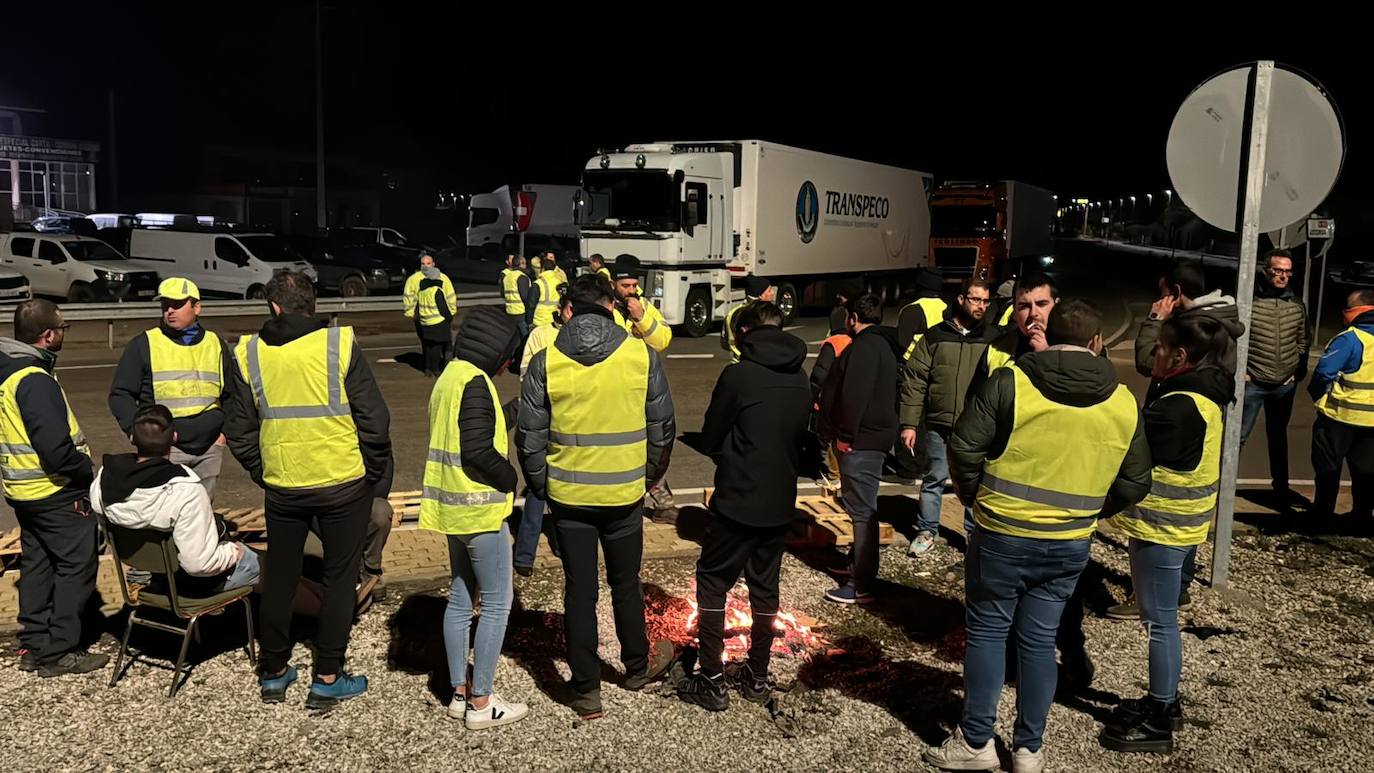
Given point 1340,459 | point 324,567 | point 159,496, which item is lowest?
point 324,567

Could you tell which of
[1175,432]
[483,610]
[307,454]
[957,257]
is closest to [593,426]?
[483,610]

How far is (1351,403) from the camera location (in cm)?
715

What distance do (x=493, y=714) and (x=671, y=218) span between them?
15.4 m

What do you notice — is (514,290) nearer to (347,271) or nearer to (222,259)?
(222,259)

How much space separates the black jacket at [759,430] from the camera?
4676 millimetres

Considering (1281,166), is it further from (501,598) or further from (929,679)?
(501,598)

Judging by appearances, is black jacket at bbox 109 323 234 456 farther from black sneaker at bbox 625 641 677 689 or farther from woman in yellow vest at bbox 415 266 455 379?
woman in yellow vest at bbox 415 266 455 379

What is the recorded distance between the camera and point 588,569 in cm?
464

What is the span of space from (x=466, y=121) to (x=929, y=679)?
7278 cm

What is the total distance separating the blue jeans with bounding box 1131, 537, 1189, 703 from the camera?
4.46m

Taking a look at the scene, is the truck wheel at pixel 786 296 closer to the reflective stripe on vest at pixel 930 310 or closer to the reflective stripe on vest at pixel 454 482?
the reflective stripe on vest at pixel 930 310

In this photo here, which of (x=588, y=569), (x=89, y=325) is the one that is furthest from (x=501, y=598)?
(x=89, y=325)

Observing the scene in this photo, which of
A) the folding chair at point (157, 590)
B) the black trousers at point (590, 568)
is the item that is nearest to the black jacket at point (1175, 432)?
the black trousers at point (590, 568)

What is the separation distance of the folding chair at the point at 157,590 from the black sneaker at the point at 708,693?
2222 millimetres
